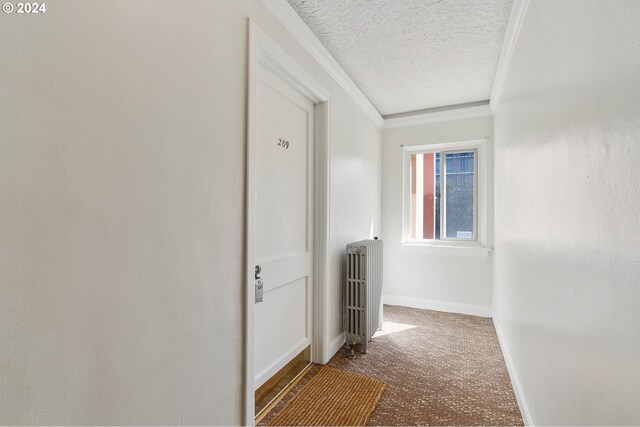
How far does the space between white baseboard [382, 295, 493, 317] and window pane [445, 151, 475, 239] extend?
0.83 metres

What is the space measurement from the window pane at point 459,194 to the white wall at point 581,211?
2.07 m

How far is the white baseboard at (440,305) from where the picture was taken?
11.4 ft

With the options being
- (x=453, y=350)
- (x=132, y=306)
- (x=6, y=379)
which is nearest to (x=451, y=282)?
(x=453, y=350)

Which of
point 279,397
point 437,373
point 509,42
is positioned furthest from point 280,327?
point 509,42

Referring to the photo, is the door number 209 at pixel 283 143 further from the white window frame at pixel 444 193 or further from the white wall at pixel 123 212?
the white window frame at pixel 444 193

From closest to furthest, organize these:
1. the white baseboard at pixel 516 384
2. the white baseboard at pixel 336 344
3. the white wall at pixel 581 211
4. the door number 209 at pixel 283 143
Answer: the white wall at pixel 581 211 < the white baseboard at pixel 516 384 < the door number 209 at pixel 283 143 < the white baseboard at pixel 336 344

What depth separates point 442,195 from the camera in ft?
12.4

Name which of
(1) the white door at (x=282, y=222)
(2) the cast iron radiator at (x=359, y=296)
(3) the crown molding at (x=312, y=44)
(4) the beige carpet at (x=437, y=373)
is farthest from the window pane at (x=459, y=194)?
(1) the white door at (x=282, y=222)

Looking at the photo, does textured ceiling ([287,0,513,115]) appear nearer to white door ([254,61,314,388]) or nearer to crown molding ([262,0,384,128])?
crown molding ([262,0,384,128])

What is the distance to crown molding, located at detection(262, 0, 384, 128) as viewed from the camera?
5.59 ft

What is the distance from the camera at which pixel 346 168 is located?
277cm

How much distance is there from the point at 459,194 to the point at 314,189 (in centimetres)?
225

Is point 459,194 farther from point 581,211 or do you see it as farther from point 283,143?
point 581,211

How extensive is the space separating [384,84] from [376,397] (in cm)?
267
